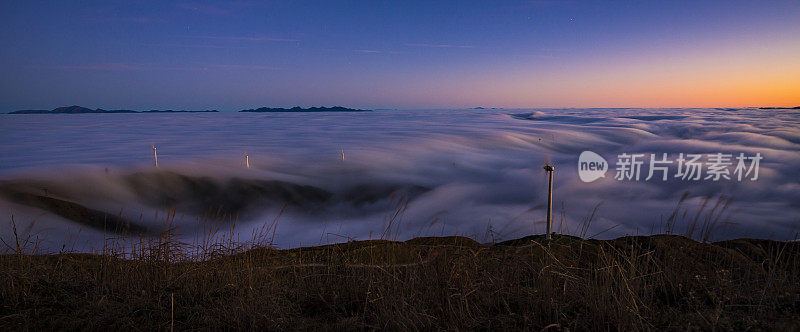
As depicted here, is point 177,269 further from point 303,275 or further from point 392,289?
point 392,289

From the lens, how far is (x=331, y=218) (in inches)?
604

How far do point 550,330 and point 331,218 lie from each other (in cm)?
1304

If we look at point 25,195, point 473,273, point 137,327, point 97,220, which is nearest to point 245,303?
point 137,327

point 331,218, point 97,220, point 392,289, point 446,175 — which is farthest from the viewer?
point 446,175

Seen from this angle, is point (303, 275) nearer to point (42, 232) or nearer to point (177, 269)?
point (177, 269)

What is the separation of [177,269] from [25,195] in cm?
1720

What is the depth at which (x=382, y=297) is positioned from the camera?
3.20 metres

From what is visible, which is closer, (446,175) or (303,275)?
(303,275)

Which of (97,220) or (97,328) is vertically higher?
(97,328)

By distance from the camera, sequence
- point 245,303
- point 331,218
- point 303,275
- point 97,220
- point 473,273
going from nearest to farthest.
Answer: point 245,303 < point 473,273 < point 303,275 < point 97,220 < point 331,218

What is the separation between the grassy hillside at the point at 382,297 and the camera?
9.80 ft

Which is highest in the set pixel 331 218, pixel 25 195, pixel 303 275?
pixel 303 275

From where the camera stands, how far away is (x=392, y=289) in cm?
355

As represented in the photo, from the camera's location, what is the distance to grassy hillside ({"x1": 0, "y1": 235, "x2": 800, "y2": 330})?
2986 millimetres
